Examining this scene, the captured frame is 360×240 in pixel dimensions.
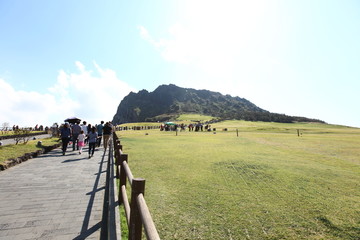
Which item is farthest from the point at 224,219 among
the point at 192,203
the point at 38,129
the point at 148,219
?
the point at 38,129

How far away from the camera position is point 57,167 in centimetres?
891

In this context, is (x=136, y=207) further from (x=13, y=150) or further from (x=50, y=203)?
(x=13, y=150)

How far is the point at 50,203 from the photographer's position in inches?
196

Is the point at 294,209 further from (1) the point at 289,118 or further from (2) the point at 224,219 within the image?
(1) the point at 289,118

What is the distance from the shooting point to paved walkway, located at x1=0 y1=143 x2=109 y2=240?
12.3 ft

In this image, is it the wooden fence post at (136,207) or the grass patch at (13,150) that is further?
the grass patch at (13,150)

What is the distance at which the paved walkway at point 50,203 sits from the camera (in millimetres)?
3746

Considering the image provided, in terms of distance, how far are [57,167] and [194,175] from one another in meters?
6.11

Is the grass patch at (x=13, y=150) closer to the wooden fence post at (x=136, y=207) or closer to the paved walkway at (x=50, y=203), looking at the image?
the paved walkway at (x=50, y=203)

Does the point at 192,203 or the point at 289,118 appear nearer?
the point at 192,203

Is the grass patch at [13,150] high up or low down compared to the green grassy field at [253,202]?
up

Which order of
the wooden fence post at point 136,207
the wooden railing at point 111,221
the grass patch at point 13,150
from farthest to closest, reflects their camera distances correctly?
the grass patch at point 13,150
the wooden railing at point 111,221
the wooden fence post at point 136,207

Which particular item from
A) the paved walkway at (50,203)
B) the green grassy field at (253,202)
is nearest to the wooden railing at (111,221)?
the paved walkway at (50,203)

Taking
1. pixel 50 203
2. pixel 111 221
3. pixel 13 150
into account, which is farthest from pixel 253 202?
pixel 13 150
